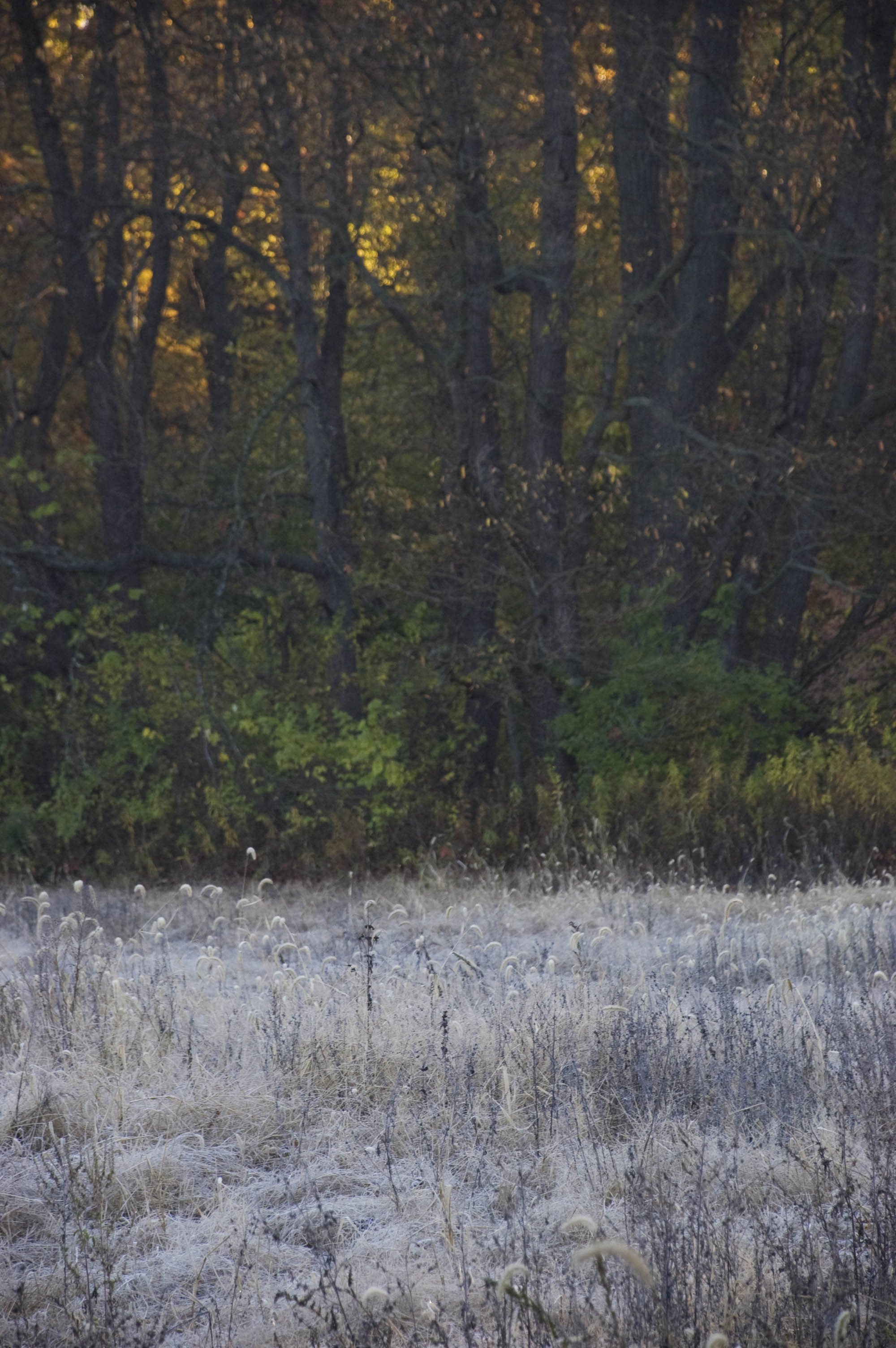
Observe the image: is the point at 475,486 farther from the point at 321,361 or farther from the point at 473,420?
the point at 321,361

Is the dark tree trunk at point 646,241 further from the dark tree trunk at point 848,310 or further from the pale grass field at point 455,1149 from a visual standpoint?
the pale grass field at point 455,1149

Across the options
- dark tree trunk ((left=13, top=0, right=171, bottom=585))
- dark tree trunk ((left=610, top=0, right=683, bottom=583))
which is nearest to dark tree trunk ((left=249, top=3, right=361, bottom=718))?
dark tree trunk ((left=13, top=0, right=171, bottom=585))

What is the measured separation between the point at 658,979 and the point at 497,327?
10071 mm

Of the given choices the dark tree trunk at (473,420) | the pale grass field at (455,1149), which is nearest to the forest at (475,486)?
the dark tree trunk at (473,420)

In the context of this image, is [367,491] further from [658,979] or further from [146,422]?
[658,979]

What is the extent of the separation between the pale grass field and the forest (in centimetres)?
476

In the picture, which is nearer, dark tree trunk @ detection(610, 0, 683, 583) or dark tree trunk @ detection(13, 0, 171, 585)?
dark tree trunk @ detection(610, 0, 683, 583)

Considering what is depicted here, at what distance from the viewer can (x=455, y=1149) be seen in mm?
4531

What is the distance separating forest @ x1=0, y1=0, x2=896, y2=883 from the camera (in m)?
11.9

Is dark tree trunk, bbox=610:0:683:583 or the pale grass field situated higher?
dark tree trunk, bbox=610:0:683:583

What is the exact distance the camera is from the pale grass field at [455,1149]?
3.38m

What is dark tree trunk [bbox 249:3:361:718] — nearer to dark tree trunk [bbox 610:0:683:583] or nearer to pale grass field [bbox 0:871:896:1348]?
dark tree trunk [bbox 610:0:683:583]

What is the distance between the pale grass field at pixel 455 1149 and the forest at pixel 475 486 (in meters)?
4.76

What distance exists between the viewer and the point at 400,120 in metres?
12.9
